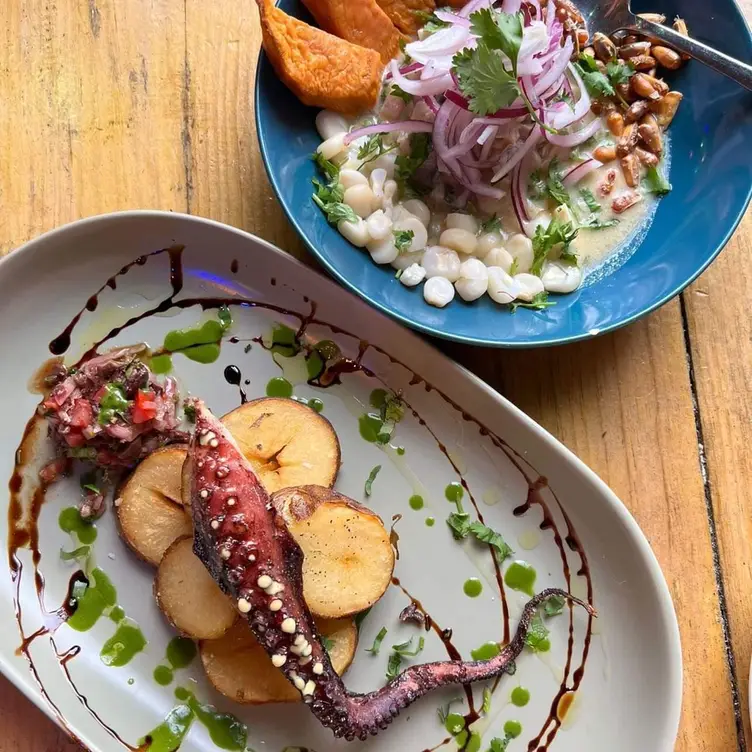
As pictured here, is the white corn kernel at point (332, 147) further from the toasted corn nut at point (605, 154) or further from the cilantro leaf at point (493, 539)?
the cilantro leaf at point (493, 539)

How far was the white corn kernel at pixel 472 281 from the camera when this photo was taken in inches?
60.6

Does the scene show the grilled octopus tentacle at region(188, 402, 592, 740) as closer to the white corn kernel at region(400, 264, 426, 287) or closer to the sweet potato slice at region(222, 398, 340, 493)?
the sweet potato slice at region(222, 398, 340, 493)

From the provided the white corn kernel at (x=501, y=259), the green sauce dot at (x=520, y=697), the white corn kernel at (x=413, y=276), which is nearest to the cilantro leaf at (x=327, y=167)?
the white corn kernel at (x=413, y=276)

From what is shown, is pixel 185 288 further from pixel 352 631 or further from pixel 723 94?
pixel 723 94

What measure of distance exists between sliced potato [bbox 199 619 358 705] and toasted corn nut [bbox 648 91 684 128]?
1386mm

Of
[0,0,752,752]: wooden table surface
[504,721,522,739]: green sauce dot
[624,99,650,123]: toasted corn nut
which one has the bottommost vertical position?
[504,721,522,739]: green sauce dot

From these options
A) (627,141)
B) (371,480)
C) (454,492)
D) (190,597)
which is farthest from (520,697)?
(627,141)

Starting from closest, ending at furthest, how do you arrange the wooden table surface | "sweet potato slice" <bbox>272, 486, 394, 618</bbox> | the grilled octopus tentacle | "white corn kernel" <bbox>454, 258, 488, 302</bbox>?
the grilled octopus tentacle
"sweet potato slice" <bbox>272, 486, 394, 618</bbox>
"white corn kernel" <bbox>454, 258, 488, 302</bbox>
the wooden table surface

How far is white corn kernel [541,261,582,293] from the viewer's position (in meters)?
1.59

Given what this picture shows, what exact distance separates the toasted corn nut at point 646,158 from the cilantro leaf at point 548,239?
0.27 meters

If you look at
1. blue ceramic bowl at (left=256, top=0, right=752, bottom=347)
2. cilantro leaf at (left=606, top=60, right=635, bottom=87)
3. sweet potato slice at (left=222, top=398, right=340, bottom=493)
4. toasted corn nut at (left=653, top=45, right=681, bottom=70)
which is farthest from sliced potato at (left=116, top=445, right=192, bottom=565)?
toasted corn nut at (left=653, top=45, right=681, bottom=70)

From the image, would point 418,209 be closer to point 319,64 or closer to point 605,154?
point 319,64

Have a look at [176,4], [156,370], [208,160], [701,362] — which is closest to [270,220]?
[208,160]

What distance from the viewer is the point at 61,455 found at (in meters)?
1.54
